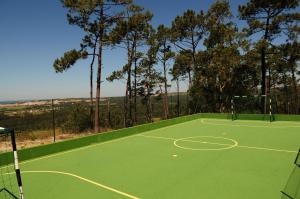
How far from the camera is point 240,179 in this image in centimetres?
626

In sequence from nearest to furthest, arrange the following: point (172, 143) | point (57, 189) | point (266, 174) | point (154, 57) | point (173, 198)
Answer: point (173, 198)
point (57, 189)
point (266, 174)
point (172, 143)
point (154, 57)

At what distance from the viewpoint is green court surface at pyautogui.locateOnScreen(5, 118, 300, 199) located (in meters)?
5.70

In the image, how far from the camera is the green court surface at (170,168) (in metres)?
5.70

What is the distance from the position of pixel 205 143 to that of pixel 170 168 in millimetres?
3361

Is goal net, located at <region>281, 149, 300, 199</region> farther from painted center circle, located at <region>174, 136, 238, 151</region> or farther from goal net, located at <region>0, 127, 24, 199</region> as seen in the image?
goal net, located at <region>0, 127, 24, 199</region>

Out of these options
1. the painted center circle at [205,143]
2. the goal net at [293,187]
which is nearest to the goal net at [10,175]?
the goal net at [293,187]

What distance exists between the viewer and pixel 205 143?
33.8 feet

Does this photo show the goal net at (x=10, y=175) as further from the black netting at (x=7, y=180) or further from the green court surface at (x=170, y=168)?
the green court surface at (x=170, y=168)

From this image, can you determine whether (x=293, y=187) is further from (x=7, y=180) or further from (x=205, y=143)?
(x=7, y=180)

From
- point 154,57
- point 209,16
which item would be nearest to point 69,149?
point 209,16

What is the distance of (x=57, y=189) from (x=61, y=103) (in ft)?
25.9

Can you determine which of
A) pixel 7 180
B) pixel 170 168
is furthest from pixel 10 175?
pixel 170 168

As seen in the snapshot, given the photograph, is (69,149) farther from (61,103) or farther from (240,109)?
(240,109)

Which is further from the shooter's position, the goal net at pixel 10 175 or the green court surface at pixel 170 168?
→ the green court surface at pixel 170 168
